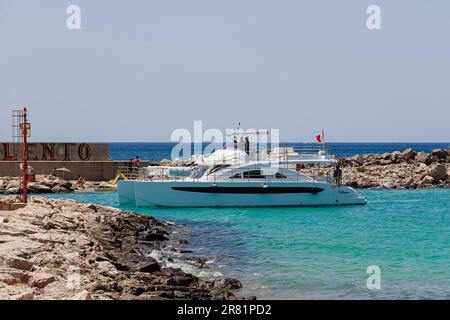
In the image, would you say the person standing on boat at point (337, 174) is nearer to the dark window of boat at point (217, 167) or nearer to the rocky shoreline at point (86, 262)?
the dark window of boat at point (217, 167)

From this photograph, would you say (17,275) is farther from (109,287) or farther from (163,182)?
(163,182)

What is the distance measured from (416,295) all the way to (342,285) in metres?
1.61

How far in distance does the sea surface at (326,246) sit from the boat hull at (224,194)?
1.62ft

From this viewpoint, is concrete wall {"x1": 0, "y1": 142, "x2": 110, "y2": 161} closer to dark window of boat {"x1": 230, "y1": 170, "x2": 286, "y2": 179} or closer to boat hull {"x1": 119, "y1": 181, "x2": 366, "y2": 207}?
boat hull {"x1": 119, "y1": 181, "x2": 366, "y2": 207}

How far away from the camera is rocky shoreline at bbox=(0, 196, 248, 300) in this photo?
34.5ft

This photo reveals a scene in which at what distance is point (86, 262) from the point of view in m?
13.1

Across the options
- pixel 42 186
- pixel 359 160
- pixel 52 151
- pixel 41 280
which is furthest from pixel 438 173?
pixel 41 280

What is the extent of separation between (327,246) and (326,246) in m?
0.03

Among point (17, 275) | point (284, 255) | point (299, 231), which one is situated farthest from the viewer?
point (299, 231)

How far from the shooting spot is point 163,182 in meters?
30.0

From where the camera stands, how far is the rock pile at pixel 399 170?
44375mm

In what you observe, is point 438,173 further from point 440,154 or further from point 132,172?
point 132,172

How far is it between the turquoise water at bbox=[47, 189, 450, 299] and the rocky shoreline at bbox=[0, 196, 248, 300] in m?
1.27

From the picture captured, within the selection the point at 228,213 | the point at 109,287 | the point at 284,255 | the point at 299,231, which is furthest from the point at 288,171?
the point at 109,287
